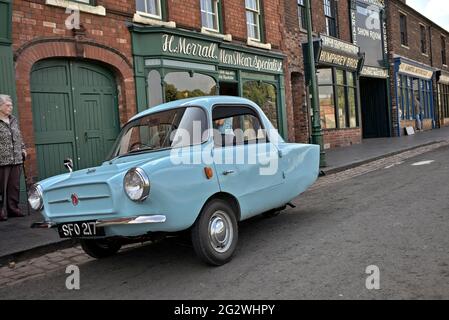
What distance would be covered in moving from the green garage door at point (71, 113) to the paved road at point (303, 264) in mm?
4508

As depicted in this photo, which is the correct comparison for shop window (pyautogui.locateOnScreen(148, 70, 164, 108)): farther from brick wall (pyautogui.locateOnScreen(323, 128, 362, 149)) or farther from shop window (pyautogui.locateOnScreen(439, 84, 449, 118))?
shop window (pyautogui.locateOnScreen(439, 84, 449, 118))

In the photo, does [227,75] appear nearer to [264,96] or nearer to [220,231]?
[264,96]

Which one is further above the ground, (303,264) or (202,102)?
(202,102)

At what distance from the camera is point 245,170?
495 centimetres

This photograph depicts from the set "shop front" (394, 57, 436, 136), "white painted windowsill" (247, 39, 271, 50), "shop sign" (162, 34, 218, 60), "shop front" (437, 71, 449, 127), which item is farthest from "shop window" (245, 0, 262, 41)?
"shop front" (437, 71, 449, 127)

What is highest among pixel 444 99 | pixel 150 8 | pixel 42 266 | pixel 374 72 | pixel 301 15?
pixel 301 15

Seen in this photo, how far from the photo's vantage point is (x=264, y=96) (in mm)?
15281

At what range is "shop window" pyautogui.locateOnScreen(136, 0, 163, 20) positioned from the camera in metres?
11.0

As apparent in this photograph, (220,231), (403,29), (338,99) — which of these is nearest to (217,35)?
(338,99)

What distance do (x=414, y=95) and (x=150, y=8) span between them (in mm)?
20580

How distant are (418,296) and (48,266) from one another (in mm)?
3841

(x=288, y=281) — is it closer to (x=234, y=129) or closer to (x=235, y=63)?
(x=234, y=129)

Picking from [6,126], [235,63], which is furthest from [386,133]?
[6,126]

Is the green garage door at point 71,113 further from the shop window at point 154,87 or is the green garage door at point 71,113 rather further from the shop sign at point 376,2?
the shop sign at point 376,2
